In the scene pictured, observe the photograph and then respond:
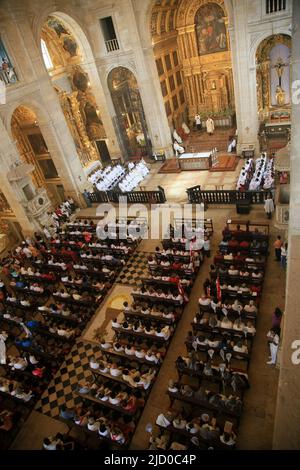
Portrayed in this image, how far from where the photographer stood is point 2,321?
41.2 ft

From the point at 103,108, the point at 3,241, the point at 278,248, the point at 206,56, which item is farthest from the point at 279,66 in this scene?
the point at 3,241

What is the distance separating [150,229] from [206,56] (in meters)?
15.2

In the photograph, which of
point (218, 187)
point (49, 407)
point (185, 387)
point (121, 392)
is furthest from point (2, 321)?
point (218, 187)

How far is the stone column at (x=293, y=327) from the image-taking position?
492 cm

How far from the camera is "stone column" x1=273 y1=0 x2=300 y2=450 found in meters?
4.92

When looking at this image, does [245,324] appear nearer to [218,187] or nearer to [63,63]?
[218,187]

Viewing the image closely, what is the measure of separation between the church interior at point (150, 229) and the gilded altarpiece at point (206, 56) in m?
0.11

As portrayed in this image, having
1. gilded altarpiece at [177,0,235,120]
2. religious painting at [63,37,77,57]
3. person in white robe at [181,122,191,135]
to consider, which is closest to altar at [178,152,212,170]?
person in white robe at [181,122,191,135]

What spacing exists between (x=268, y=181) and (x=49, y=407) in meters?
12.8

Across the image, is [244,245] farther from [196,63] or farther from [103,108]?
[196,63]

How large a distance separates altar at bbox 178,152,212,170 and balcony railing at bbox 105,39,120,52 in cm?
779

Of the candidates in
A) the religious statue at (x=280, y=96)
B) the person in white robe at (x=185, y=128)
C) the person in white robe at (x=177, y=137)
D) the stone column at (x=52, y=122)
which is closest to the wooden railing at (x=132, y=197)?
the stone column at (x=52, y=122)

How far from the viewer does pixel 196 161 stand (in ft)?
67.4

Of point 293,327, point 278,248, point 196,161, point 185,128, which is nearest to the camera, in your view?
point 293,327
